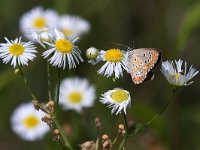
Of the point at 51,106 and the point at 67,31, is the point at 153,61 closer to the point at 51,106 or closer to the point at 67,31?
the point at 51,106

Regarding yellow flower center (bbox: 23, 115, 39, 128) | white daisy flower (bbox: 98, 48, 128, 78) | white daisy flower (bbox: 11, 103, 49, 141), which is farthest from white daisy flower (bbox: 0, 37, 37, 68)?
yellow flower center (bbox: 23, 115, 39, 128)

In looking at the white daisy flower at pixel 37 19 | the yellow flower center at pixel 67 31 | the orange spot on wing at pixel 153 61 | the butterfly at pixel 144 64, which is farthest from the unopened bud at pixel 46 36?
the white daisy flower at pixel 37 19

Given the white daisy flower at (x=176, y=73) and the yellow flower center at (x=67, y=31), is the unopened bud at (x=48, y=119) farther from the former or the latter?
the yellow flower center at (x=67, y=31)

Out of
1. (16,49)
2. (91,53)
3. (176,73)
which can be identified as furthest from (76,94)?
(176,73)

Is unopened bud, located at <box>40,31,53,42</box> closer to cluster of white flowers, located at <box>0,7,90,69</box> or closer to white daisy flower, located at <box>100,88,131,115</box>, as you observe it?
cluster of white flowers, located at <box>0,7,90,69</box>

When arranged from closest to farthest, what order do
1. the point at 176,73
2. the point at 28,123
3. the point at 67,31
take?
1. the point at 176,73
2. the point at 28,123
3. the point at 67,31

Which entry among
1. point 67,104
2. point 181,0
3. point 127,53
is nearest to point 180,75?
point 127,53
